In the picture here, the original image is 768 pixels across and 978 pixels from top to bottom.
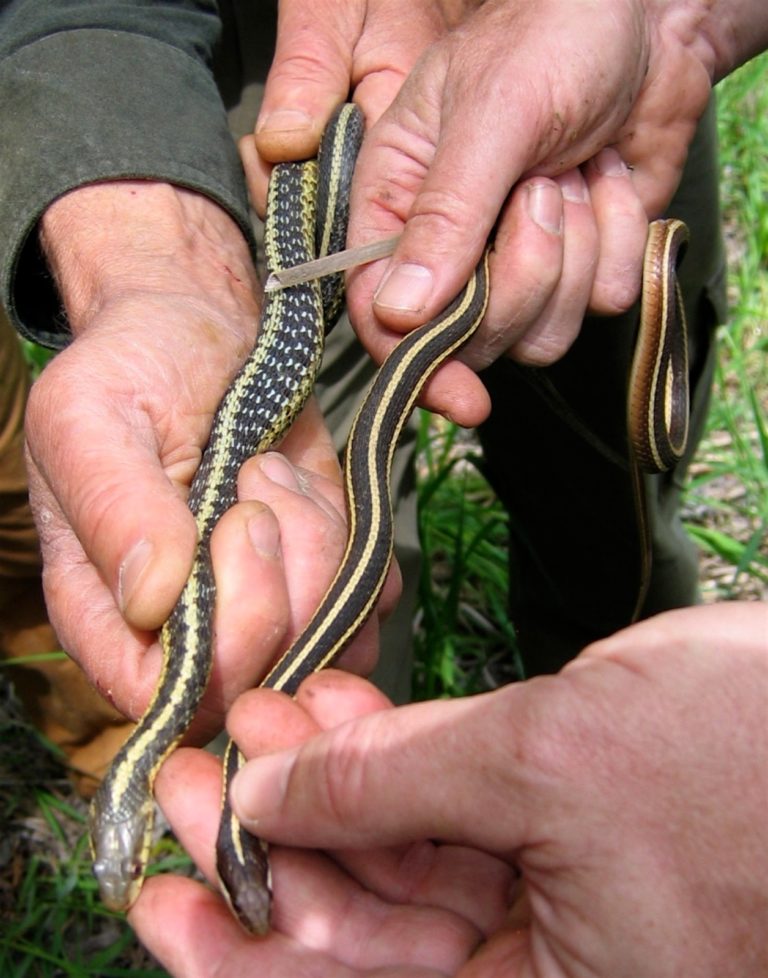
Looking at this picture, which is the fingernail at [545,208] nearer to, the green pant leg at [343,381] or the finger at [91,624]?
the green pant leg at [343,381]

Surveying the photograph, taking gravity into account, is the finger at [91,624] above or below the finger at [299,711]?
below

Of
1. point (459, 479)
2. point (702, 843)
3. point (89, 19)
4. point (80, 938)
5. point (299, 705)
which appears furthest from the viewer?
point (459, 479)

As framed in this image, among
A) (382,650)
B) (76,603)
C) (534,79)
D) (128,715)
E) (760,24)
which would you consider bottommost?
(382,650)

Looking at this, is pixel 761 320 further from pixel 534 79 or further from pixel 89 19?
pixel 89 19

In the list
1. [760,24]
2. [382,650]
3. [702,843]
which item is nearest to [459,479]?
[382,650]

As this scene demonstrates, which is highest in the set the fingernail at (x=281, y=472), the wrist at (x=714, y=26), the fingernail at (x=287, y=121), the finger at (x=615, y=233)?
the wrist at (x=714, y=26)

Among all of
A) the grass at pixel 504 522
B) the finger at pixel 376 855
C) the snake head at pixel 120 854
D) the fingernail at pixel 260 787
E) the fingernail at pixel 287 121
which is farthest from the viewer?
the grass at pixel 504 522

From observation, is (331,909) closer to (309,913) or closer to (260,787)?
(309,913)

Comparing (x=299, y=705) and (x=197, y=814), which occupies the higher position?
(x=299, y=705)

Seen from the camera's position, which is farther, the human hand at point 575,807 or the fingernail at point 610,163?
the fingernail at point 610,163

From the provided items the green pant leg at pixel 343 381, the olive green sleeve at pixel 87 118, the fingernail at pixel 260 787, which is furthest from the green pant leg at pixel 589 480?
the fingernail at pixel 260 787
